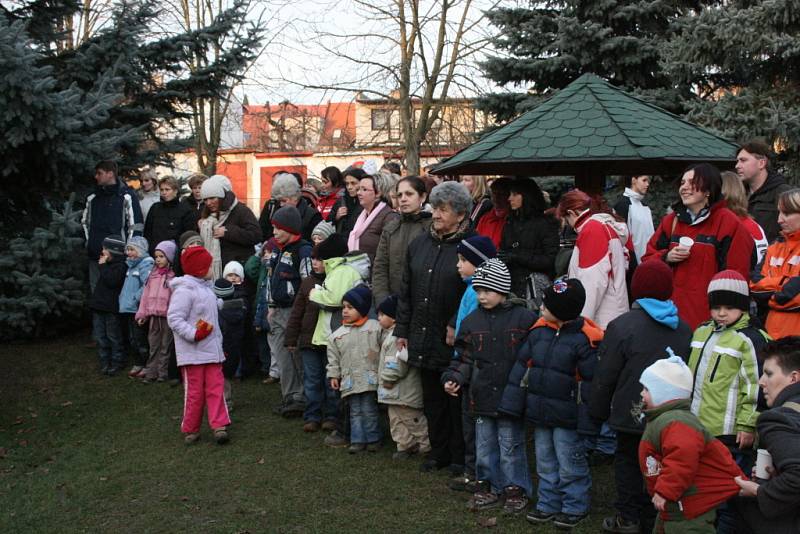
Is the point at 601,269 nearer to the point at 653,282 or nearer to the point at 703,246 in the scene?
the point at 703,246

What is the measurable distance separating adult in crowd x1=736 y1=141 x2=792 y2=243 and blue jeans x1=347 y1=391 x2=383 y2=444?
3670mm

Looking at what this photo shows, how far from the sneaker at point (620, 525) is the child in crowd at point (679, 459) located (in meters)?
0.81

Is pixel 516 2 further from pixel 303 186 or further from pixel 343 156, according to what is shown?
pixel 343 156

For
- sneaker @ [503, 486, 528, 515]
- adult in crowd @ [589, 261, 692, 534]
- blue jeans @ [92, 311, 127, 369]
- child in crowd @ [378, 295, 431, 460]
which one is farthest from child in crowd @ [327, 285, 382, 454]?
blue jeans @ [92, 311, 127, 369]

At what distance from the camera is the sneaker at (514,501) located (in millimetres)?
5996

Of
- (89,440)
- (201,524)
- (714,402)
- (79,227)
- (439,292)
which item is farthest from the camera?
(79,227)

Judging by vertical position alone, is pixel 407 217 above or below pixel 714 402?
above

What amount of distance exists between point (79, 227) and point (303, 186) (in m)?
2.95

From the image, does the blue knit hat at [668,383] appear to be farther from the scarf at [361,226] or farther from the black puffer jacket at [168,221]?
the black puffer jacket at [168,221]

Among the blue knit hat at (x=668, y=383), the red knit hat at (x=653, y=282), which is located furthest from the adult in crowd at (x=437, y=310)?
the blue knit hat at (x=668, y=383)

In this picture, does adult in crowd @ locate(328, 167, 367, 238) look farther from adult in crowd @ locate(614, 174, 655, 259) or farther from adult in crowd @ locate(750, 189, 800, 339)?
adult in crowd @ locate(750, 189, 800, 339)

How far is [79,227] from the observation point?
441 inches

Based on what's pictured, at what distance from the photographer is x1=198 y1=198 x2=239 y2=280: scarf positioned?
10.4m

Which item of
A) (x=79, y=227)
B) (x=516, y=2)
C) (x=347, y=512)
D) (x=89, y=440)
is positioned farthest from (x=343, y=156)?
(x=347, y=512)
